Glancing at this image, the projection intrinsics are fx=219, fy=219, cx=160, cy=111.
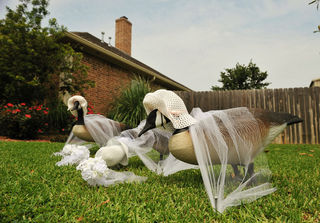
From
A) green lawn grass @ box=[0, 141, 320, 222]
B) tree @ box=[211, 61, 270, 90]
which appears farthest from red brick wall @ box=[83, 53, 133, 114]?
tree @ box=[211, 61, 270, 90]

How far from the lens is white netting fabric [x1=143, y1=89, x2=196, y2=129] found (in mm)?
2020

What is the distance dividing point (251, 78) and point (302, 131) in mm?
17744

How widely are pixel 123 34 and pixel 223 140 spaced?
17.2 meters

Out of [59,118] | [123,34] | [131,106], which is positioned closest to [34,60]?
[59,118]

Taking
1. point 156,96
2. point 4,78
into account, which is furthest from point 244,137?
point 4,78

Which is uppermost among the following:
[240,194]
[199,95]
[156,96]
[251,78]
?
[251,78]

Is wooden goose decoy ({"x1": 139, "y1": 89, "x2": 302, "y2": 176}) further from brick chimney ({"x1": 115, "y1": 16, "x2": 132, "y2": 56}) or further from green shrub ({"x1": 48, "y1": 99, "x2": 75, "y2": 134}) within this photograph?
brick chimney ({"x1": 115, "y1": 16, "x2": 132, "y2": 56})

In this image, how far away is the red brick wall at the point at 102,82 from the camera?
1047 cm

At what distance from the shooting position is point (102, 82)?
36.6ft

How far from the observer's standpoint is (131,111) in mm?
9016

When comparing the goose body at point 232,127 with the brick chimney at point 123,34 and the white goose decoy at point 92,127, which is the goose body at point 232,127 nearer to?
the white goose decoy at point 92,127

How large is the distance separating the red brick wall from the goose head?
8.51 m

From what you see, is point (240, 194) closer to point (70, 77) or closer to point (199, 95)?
point (199, 95)

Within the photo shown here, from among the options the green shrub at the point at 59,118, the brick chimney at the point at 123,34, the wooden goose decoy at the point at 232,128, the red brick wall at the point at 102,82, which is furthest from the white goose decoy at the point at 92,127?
the brick chimney at the point at 123,34
